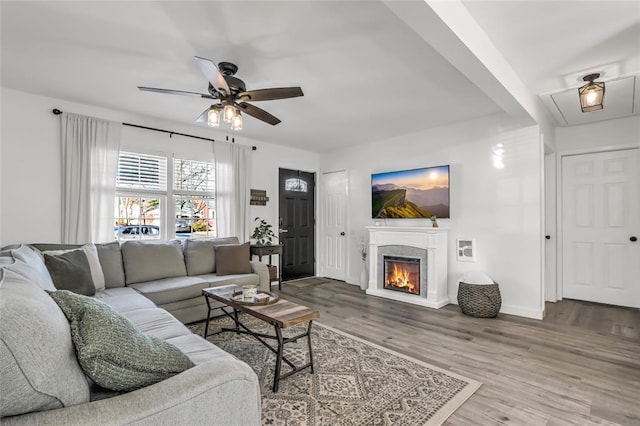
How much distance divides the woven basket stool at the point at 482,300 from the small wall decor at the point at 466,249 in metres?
0.54

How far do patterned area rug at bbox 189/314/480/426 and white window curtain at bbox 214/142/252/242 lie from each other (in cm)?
213

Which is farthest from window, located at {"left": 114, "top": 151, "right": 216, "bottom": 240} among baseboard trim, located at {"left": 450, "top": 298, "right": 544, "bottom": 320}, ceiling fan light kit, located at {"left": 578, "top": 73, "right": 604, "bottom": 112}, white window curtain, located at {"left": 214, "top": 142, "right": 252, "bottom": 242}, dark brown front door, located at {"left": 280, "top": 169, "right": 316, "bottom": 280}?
ceiling fan light kit, located at {"left": 578, "top": 73, "right": 604, "bottom": 112}

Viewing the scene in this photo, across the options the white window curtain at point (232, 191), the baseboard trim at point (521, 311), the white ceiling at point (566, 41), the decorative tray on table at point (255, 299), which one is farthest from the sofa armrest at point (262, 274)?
the white ceiling at point (566, 41)

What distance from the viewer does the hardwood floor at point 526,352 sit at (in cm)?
194

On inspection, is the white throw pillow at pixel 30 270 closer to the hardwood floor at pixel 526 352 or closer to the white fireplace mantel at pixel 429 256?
the hardwood floor at pixel 526 352

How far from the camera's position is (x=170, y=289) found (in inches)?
128

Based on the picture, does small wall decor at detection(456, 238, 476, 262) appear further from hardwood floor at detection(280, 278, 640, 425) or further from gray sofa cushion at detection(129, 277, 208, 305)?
gray sofa cushion at detection(129, 277, 208, 305)

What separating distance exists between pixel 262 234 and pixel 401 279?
2.24 metres

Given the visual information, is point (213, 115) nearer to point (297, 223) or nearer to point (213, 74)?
point (213, 74)

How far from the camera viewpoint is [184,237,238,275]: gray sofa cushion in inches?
155

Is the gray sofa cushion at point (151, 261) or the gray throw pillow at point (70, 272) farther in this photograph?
the gray sofa cushion at point (151, 261)

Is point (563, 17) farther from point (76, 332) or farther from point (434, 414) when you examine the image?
point (76, 332)

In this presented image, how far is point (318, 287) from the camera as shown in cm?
530

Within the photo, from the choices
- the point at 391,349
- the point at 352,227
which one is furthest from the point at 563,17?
the point at 352,227
